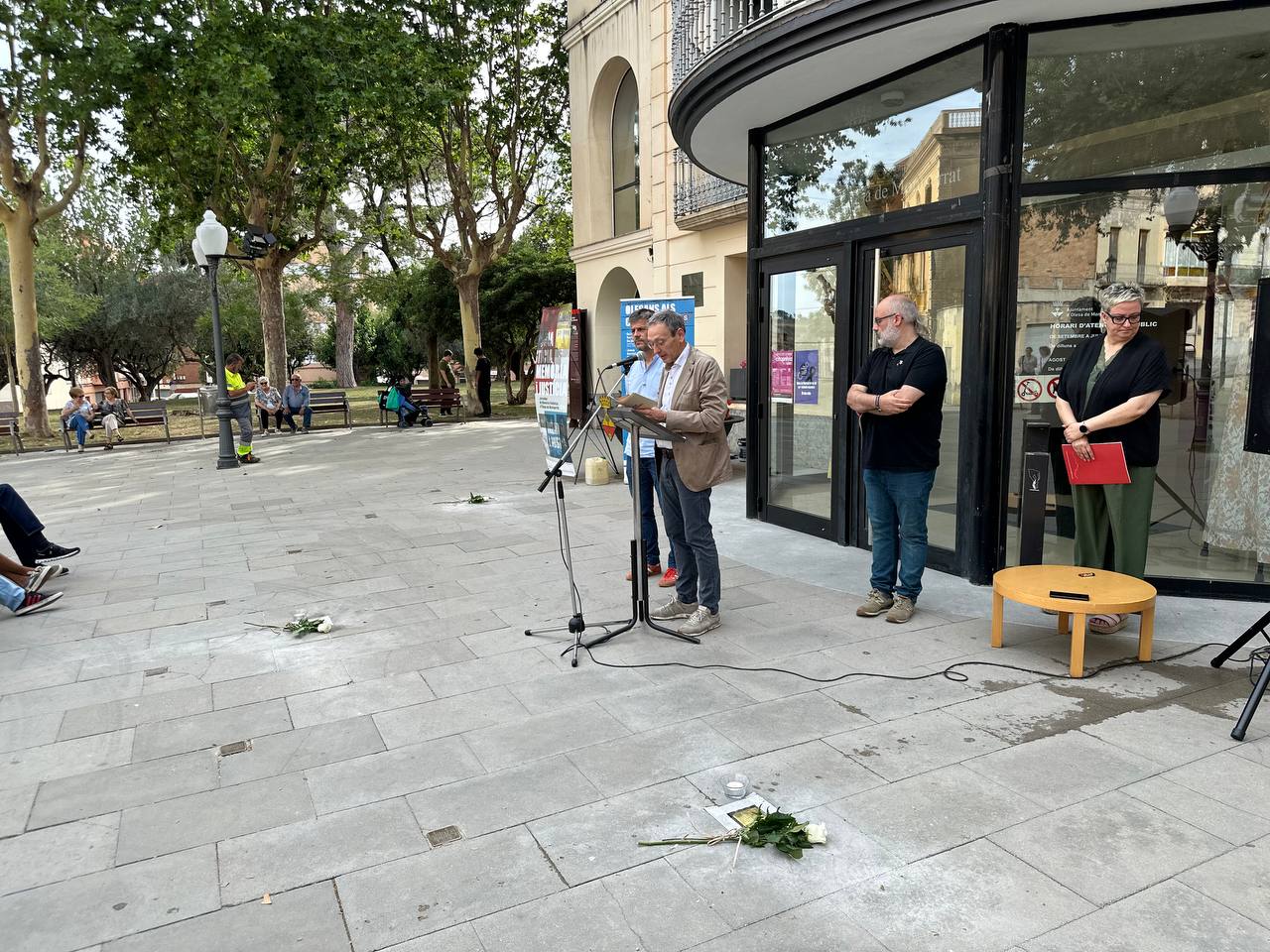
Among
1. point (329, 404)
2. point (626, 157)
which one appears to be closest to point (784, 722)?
point (626, 157)

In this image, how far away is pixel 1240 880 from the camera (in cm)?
255

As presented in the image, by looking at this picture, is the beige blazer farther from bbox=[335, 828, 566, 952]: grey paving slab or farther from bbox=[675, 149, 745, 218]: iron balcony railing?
bbox=[675, 149, 745, 218]: iron balcony railing

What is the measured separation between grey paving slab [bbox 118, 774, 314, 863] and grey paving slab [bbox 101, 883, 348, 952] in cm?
48

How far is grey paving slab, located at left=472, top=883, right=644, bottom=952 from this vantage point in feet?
7.68

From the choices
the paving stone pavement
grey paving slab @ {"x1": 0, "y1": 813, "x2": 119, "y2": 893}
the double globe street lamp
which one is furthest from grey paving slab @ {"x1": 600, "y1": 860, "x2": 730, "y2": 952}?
the double globe street lamp

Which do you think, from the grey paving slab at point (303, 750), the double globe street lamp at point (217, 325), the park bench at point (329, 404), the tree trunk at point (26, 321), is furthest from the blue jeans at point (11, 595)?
the tree trunk at point (26, 321)

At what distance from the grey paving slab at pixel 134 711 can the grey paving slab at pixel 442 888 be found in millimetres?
1875

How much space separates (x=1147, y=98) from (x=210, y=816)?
6386mm

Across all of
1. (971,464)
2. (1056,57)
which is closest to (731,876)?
(971,464)

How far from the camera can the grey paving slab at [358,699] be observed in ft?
13.0

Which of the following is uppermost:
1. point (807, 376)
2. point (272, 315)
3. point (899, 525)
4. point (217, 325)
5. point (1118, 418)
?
point (272, 315)

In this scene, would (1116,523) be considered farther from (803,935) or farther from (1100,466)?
(803,935)

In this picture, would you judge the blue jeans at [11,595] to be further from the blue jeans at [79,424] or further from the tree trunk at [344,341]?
the tree trunk at [344,341]

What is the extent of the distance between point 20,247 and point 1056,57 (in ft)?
61.8
